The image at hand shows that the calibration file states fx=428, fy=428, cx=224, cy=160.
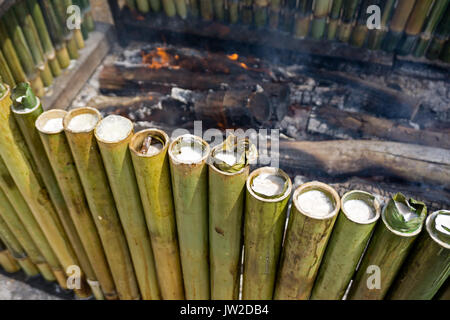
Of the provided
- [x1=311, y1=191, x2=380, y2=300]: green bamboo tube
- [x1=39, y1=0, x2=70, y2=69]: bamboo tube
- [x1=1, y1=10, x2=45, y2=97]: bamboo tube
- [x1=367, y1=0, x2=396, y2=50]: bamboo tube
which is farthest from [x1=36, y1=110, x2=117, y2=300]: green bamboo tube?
[x1=367, y1=0, x2=396, y2=50]: bamboo tube

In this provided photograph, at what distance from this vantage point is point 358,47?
527cm

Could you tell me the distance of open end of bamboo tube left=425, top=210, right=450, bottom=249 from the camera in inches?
83.5

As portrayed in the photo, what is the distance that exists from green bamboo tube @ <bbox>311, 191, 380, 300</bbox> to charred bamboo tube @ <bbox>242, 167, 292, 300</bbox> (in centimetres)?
29

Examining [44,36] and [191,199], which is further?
[44,36]

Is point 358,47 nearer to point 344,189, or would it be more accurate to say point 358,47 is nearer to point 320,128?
point 320,128

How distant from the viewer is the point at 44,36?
465 cm

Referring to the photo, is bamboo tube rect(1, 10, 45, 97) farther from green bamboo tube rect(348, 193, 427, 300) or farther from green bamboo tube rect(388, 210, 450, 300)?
green bamboo tube rect(388, 210, 450, 300)

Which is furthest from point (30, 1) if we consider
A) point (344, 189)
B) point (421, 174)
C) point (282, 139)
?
point (421, 174)

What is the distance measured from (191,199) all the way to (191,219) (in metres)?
0.21

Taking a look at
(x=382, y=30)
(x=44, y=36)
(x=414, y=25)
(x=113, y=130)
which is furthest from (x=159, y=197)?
(x=414, y=25)

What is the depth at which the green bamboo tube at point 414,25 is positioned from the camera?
4738mm

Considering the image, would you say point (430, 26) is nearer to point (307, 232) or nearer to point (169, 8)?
point (169, 8)

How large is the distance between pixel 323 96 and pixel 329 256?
2.76 meters

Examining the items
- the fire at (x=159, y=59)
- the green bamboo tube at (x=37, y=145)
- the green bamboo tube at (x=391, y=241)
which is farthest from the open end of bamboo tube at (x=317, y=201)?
the fire at (x=159, y=59)
